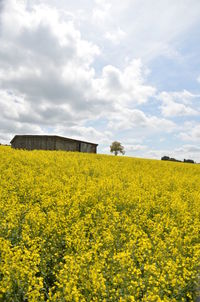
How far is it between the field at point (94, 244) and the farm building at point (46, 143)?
21.9 m

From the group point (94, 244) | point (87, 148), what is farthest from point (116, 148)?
point (94, 244)

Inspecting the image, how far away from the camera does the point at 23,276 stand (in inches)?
176

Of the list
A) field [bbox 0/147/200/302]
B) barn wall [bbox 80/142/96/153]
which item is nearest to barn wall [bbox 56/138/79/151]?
barn wall [bbox 80/142/96/153]

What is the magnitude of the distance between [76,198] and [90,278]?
4.90m

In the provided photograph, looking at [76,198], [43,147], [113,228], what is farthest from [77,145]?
[113,228]

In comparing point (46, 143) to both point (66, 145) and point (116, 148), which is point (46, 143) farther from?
point (116, 148)

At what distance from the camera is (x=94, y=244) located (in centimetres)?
638

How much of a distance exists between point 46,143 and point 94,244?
31.2m

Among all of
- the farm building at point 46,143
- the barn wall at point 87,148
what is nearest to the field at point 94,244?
the farm building at point 46,143

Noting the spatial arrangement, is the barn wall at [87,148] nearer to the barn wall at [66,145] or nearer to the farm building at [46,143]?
the farm building at [46,143]

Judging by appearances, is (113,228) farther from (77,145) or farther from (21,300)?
(77,145)

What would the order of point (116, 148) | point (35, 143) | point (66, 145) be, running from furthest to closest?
1. point (116, 148)
2. point (66, 145)
3. point (35, 143)

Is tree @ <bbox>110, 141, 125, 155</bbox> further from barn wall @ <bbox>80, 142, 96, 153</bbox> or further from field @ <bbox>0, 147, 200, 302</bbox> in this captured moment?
field @ <bbox>0, 147, 200, 302</bbox>

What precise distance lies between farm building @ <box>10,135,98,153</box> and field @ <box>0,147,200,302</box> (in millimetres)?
21858
